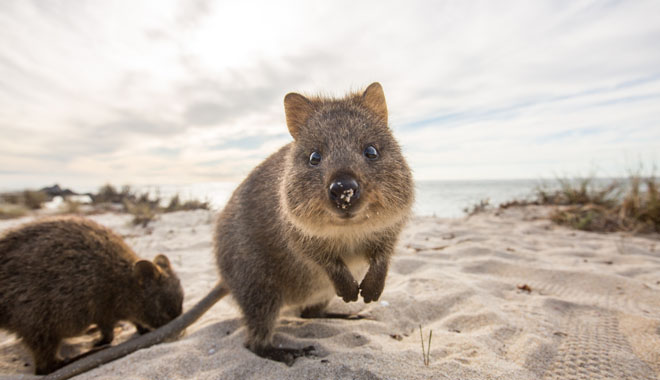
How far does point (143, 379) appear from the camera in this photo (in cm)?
242

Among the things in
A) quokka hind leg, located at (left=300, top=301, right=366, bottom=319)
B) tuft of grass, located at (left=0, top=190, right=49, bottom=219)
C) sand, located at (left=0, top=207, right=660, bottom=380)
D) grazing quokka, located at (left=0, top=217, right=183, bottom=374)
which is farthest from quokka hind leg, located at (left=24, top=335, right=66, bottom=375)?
tuft of grass, located at (left=0, top=190, right=49, bottom=219)

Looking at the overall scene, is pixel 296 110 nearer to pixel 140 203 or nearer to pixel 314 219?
pixel 314 219

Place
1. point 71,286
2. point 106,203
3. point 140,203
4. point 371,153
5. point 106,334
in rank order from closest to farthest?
point 371,153, point 71,286, point 106,334, point 140,203, point 106,203

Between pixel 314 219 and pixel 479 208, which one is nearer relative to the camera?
pixel 314 219

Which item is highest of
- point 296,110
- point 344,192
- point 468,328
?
point 296,110

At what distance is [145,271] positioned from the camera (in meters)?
3.42

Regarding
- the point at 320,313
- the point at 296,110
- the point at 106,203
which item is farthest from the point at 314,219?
the point at 106,203

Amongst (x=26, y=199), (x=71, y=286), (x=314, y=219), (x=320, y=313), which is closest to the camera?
(x=314, y=219)

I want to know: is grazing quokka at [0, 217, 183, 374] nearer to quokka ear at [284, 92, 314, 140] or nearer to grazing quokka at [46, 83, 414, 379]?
grazing quokka at [46, 83, 414, 379]

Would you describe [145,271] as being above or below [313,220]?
below

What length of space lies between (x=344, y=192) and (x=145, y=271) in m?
2.58

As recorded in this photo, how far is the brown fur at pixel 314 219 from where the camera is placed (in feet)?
7.37

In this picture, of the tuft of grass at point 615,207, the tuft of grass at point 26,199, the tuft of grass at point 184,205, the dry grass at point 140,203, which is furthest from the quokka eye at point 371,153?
the tuft of grass at point 26,199

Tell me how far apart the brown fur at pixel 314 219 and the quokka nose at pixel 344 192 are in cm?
6
